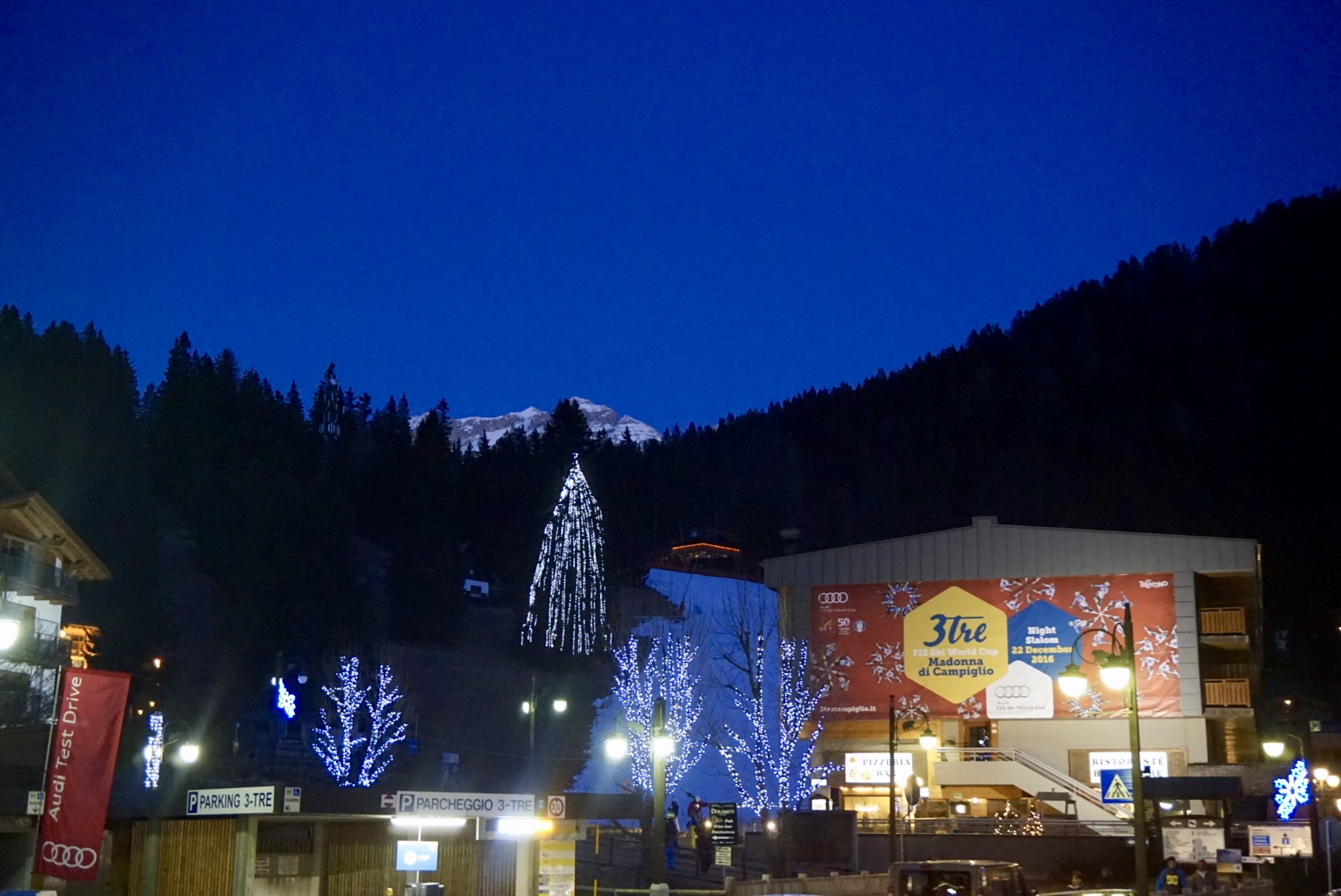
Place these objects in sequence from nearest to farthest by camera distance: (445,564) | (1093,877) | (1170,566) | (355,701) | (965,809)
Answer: (1093,877) < (965,809) < (1170,566) < (355,701) < (445,564)

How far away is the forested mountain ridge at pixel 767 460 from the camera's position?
78.9m

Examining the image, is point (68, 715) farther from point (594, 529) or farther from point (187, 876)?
point (594, 529)

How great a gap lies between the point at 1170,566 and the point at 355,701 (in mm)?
37959

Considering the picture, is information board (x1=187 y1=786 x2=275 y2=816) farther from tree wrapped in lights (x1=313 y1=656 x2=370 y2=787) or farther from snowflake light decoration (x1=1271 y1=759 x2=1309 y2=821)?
tree wrapped in lights (x1=313 y1=656 x2=370 y2=787)

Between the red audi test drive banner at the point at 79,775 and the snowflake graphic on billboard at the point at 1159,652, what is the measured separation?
35.3m

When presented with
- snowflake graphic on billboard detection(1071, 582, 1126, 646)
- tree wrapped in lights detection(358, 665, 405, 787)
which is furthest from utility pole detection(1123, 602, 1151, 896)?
tree wrapped in lights detection(358, 665, 405, 787)

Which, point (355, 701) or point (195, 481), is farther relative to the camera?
point (195, 481)

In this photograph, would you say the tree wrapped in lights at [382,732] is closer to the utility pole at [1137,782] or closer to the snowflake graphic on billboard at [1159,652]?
the snowflake graphic on billboard at [1159,652]

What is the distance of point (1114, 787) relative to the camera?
63.9 feet

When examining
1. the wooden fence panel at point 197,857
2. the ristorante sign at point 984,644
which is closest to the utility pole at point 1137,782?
the wooden fence panel at point 197,857

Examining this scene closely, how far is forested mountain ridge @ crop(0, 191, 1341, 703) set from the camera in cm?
7888

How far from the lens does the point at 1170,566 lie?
Answer: 45.5 metres

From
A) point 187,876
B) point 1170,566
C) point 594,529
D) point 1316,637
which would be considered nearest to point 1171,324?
point 1316,637

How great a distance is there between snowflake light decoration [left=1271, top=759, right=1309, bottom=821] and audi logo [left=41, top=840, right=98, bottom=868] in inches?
814
